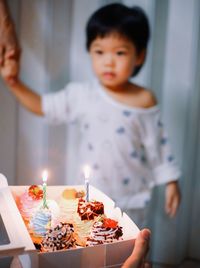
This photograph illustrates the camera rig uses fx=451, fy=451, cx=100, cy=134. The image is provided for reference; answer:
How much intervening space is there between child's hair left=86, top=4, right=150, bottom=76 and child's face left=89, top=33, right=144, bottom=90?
2 cm

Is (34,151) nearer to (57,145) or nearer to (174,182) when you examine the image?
(57,145)

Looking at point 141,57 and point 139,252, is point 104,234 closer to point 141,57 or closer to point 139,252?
point 139,252

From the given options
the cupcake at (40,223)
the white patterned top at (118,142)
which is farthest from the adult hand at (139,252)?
the white patterned top at (118,142)

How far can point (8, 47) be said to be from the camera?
2174 millimetres

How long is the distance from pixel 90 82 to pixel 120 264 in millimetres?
1309

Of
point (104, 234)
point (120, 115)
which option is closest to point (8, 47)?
point (120, 115)

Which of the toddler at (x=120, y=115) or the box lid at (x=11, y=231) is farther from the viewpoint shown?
the toddler at (x=120, y=115)

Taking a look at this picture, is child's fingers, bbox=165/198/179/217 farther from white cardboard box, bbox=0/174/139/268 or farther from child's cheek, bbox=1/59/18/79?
white cardboard box, bbox=0/174/139/268

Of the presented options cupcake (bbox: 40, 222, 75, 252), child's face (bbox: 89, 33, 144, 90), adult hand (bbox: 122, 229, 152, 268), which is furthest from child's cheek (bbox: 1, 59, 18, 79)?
adult hand (bbox: 122, 229, 152, 268)

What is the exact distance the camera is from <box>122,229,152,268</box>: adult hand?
3.06 ft

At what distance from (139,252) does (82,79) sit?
53.5 inches

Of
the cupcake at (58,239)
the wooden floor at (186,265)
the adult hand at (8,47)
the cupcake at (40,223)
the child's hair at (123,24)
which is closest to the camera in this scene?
the cupcake at (58,239)

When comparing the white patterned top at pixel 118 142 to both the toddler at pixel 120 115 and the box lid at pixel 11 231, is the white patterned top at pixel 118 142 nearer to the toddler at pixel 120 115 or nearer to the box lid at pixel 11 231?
the toddler at pixel 120 115

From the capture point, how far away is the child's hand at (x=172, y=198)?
7.09ft
